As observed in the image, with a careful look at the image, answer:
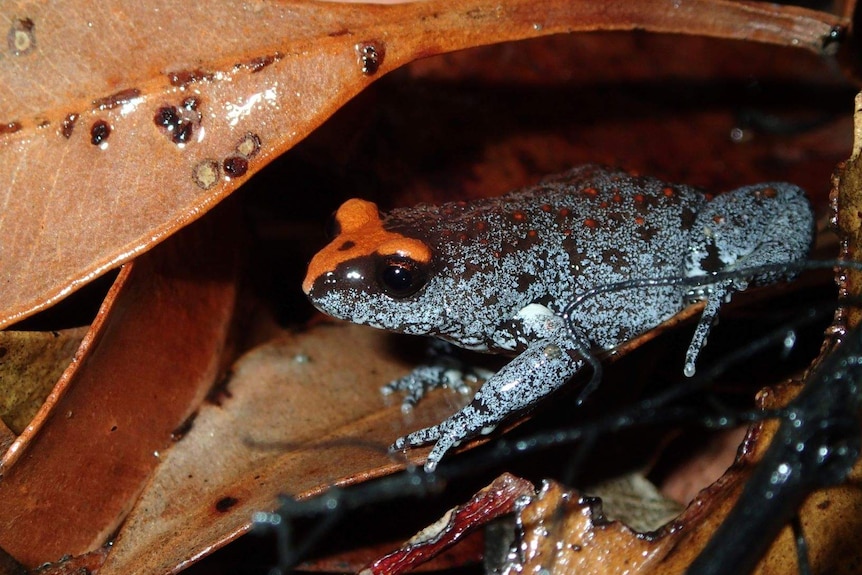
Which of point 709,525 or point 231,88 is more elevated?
point 231,88

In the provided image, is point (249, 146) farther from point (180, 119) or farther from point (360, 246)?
point (360, 246)

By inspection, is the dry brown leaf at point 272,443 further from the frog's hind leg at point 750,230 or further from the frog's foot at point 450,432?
the frog's hind leg at point 750,230

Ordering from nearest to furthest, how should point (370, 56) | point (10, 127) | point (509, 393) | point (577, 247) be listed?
point (10, 127) → point (370, 56) → point (509, 393) → point (577, 247)

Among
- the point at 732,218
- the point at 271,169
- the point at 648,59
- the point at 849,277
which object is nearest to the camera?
the point at 849,277

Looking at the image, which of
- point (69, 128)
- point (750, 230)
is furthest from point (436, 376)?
point (69, 128)

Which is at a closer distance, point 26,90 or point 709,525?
point 709,525

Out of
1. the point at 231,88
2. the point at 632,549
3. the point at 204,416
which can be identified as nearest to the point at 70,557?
the point at 204,416

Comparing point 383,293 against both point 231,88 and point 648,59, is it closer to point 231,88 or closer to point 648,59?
point 231,88
